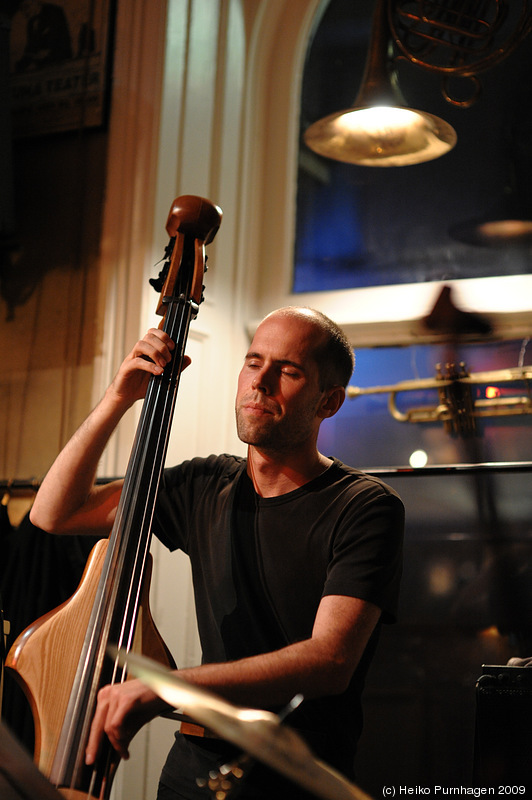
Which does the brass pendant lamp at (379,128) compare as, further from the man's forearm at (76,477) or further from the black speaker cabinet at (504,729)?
the black speaker cabinet at (504,729)

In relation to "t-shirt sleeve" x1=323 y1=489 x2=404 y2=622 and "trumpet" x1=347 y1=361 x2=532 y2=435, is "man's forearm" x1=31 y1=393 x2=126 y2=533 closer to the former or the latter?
"t-shirt sleeve" x1=323 y1=489 x2=404 y2=622

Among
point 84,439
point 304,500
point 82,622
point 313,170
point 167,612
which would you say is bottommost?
point 167,612

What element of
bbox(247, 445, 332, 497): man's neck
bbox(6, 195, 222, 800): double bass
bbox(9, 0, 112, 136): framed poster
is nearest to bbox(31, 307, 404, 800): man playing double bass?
bbox(247, 445, 332, 497): man's neck

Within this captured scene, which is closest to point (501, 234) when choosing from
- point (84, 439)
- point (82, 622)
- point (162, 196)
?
point (162, 196)

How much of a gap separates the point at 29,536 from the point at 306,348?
0.83 m

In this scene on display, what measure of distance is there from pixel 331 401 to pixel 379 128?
35.4 inches

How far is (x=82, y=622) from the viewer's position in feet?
4.37

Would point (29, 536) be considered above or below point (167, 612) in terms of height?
above

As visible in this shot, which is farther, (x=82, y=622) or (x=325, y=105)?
(x=325, y=105)

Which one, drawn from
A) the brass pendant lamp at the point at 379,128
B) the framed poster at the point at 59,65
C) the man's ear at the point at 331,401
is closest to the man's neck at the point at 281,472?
the man's ear at the point at 331,401

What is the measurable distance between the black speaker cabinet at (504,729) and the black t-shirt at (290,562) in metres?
0.22

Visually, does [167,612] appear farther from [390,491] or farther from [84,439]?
[390,491]

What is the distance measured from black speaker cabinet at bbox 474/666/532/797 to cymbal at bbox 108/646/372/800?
928 mm

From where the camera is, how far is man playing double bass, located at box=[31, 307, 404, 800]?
136 centimetres
